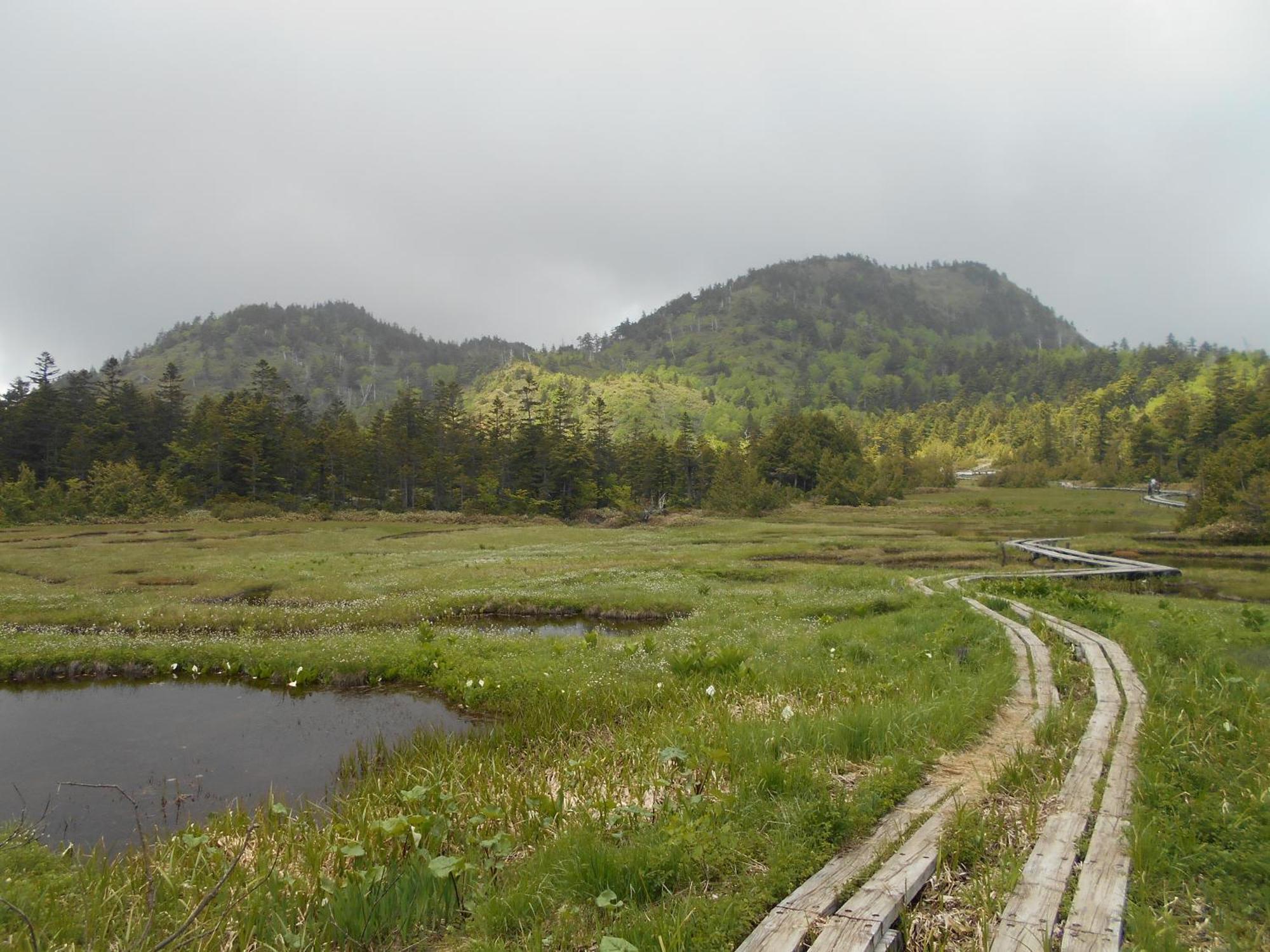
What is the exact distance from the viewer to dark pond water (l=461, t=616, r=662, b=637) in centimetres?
2462

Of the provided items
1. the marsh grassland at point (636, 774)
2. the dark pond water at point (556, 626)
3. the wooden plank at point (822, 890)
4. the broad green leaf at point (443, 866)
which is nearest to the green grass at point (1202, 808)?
the marsh grassland at point (636, 774)

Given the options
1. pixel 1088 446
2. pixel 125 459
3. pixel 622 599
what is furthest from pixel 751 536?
pixel 1088 446

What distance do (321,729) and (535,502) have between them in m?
→ 84.3

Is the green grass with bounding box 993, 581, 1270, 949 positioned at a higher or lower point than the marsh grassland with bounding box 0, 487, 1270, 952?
higher

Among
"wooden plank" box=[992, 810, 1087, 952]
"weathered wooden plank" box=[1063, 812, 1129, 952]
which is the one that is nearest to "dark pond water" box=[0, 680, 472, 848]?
"wooden plank" box=[992, 810, 1087, 952]

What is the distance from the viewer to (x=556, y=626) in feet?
86.6

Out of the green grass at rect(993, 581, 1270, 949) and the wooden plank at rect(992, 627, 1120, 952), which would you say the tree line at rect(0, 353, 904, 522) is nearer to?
the green grass at rect(993, 581, 1270, 949)

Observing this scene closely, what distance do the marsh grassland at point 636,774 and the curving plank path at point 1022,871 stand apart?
18 centimetres

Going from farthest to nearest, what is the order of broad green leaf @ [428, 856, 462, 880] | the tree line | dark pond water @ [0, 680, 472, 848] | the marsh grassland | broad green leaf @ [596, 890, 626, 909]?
1. the tree line
2. dark pond water @ [0, 680, 472, 848]
3. broad green leaf @ [428, 856, 462, 880]
4. the marsh grassland
5. broad green leaf @ [596, 890, 626, 909]

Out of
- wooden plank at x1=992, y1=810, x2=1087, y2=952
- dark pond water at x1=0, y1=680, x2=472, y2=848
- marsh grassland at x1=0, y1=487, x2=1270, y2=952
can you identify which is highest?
wooden plank at x1=992, y1=810, x2=1087, y2=952

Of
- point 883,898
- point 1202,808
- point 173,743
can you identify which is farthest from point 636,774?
point 173,743

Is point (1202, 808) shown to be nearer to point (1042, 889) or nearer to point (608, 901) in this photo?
point (1042, 889)

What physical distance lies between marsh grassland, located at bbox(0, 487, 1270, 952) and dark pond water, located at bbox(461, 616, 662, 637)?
0.62m

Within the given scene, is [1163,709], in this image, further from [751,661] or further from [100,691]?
[100,691]
